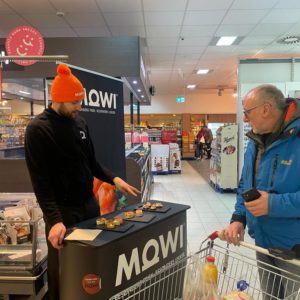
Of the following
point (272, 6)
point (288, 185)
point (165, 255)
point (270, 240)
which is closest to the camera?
point (288, 185)

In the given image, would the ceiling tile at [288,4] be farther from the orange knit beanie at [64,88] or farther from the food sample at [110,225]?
the food sample at [110,225]

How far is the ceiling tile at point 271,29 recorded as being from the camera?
5746 mm

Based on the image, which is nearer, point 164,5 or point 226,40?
point 164,5

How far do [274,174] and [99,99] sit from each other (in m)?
1.67

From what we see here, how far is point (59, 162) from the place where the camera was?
1.74m

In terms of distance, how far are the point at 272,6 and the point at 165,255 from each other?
15.2ft

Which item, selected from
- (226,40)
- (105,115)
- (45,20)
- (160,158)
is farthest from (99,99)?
(160,158)

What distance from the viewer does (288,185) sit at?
4.72 ft

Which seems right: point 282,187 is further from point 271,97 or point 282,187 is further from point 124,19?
point 124,19

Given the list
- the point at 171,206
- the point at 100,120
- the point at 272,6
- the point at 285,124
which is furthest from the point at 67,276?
the point at 272,6

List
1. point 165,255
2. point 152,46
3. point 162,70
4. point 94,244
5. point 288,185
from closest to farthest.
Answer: point 94,244
point 288,185
point 165,255
point 152,46
point 162,70

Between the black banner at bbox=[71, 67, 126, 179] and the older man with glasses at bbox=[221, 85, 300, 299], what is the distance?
54.3 inches

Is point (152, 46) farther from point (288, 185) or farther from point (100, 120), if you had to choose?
point (288, 185)

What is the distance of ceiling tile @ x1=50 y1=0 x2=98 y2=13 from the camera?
461 cm
